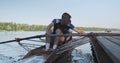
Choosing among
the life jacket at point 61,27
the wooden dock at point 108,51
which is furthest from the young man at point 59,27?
the wooden dock at point 108,51

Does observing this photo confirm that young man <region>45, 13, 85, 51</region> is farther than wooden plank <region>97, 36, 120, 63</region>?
Yes

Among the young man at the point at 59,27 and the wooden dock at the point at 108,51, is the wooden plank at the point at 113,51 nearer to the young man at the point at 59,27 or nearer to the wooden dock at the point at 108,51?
the wooden dock at the point at 108,51

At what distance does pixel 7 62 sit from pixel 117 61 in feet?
31.0

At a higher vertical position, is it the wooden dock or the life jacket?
the life jacket

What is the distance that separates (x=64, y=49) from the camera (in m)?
8.82

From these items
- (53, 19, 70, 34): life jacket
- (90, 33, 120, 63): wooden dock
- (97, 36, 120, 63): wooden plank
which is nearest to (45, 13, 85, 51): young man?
(53, 19, 70, 34): life jacket

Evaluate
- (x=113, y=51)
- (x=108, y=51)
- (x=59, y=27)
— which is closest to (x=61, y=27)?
(x=59, y=27)

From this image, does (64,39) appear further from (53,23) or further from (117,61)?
(117,61)

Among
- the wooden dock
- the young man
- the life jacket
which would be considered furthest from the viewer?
the life jacket

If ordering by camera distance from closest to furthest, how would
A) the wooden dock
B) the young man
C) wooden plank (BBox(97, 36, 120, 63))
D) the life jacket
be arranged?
wooden plank (BBox(97, 36, 120, 63))
the wooden dock
the young man
the life jacket

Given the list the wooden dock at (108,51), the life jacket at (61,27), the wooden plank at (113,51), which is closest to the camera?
the wooden plank at (113,51)

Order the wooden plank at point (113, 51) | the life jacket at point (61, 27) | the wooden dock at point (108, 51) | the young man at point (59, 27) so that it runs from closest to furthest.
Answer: the wooden plank at point (113, 51)
the wooden dock at point (108, 51)
the young man at point (59, 27)
the life jacket at point (61, 27)

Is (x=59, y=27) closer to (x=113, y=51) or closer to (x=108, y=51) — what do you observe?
(x=108, y=51)

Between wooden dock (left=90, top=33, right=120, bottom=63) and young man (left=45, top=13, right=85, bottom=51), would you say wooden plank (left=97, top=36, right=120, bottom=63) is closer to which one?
wooden dock (left=90, top=33, right=120, bottom=63)
